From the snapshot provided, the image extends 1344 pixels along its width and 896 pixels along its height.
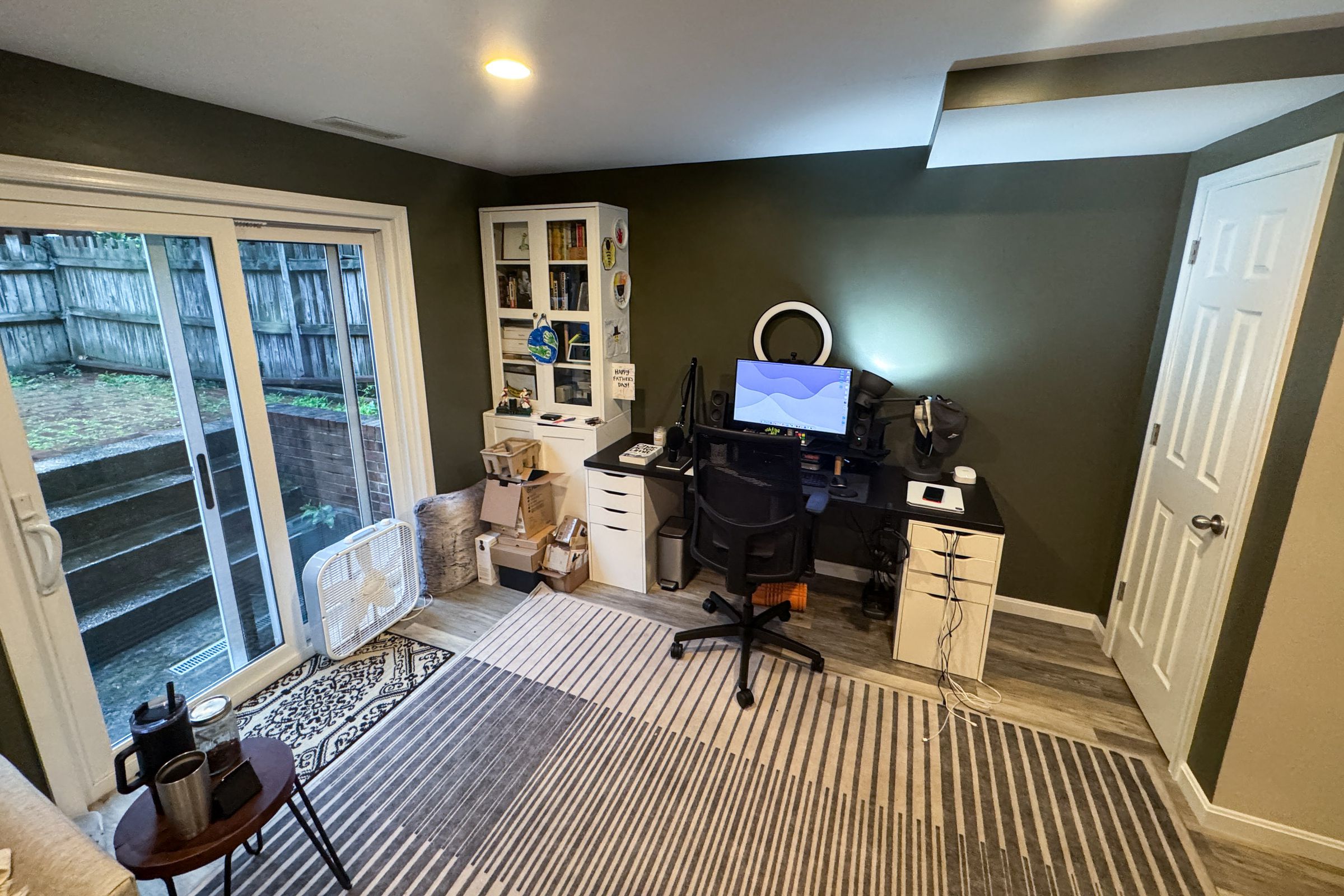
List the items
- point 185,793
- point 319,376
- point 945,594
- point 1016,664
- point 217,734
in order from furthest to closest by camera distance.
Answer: point 319,376, point 1016,664, point 945,594, point 217,734, point 185,793

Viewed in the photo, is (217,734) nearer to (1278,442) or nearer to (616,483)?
(616,483)

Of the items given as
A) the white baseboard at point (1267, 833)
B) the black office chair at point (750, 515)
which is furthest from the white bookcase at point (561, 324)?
the white baseboard at point (1267, 833)

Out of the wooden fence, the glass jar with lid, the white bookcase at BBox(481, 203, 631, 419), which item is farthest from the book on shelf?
the glass jar with lid

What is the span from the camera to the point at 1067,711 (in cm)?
238

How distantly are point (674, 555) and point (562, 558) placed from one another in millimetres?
608

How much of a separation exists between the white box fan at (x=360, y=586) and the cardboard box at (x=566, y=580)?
0.67 metres

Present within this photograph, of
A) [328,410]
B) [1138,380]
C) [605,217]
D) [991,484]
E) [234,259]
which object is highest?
[605,217]

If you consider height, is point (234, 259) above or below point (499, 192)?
below

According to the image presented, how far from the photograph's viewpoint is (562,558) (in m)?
3.20

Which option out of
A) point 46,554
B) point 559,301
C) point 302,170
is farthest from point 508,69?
point 46,554

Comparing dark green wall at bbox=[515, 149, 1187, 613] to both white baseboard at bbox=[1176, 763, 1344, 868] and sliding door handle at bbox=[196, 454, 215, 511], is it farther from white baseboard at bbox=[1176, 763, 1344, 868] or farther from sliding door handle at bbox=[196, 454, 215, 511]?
sliding door handle at bbox=[196, 454, 215, 511]

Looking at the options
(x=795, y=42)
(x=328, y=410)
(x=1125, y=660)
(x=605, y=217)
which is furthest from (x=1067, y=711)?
(x=328, y=410)

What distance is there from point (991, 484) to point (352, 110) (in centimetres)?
316

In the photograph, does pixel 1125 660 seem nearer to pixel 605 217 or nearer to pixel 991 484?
pixel 991 484
